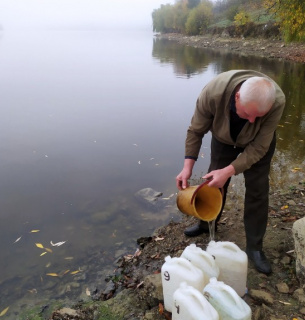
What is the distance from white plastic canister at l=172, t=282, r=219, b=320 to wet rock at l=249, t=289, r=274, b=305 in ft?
2.90

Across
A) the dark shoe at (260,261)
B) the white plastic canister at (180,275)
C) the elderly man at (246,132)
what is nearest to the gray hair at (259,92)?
the elderly man at (246,132)

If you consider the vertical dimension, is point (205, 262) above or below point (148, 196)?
above

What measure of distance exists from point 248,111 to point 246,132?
0.39 metres

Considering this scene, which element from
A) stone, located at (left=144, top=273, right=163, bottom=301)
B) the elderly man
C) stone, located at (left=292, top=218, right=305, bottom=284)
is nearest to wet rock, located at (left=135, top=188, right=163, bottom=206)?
the elderly man

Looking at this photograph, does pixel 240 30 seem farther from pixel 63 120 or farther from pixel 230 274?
pixel 230 274

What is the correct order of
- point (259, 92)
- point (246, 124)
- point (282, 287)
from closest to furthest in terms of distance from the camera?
point (259, 92) < point (246, 124) < point (282, 287)

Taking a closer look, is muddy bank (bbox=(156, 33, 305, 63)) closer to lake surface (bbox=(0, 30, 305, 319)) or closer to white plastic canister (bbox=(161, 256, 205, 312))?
lake surface (bbox=(0, 30, 305, 319))

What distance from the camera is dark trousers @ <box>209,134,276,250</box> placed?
3127 mm

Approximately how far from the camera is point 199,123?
3197mm

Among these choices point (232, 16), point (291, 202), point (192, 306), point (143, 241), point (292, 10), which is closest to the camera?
point (192, 306)

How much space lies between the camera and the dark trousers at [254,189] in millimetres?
3127

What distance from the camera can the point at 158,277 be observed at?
3133mm

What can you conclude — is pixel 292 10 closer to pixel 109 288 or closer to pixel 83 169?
pixel 83 169

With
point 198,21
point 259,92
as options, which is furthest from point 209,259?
point 198,21
